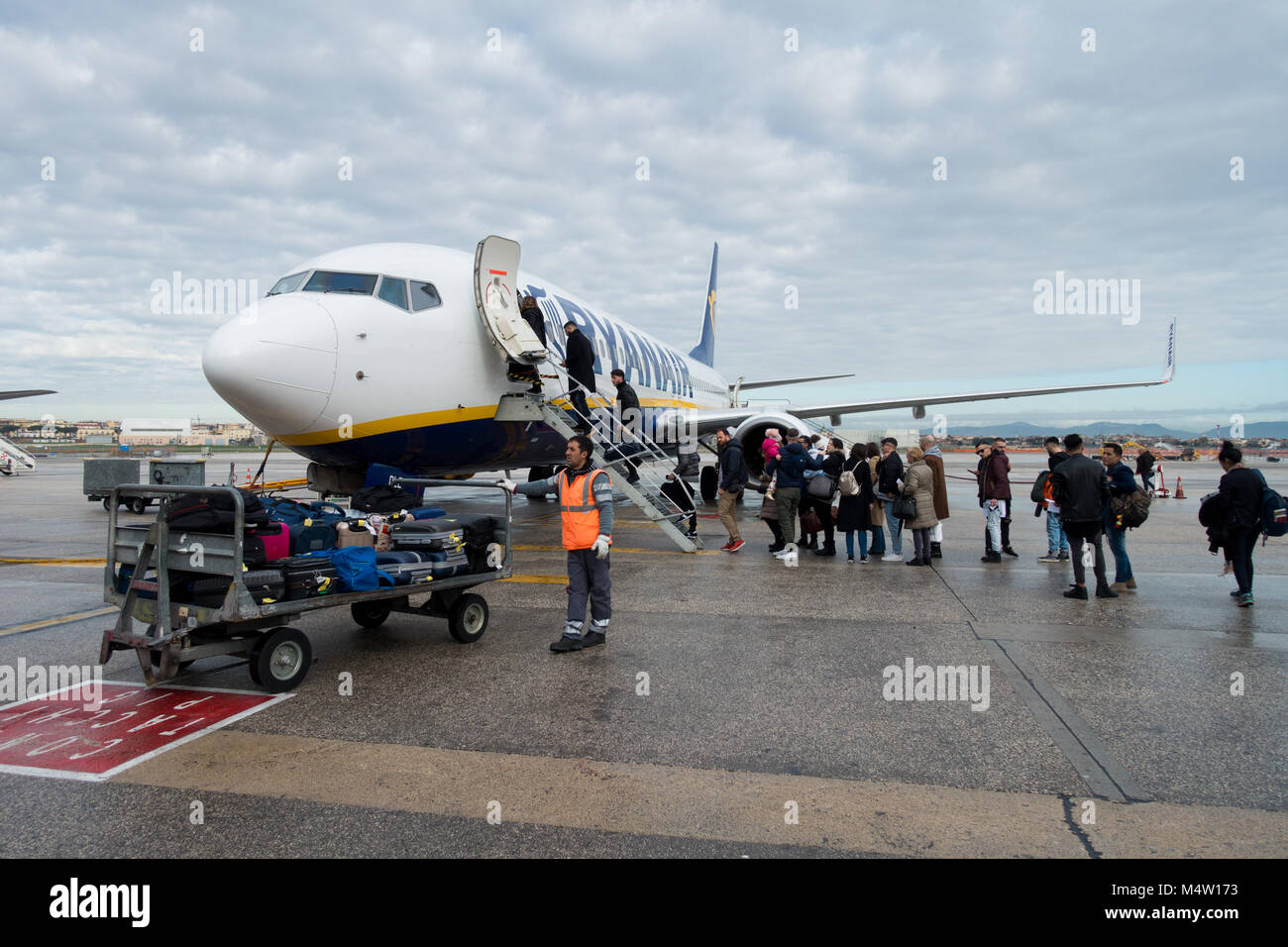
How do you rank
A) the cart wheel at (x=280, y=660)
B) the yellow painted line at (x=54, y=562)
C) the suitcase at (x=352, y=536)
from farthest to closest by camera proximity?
the yellow painted line at (x=54, y=562) < the suitcase at (x=352, y=536) < the cart wheel at (x=280, y=660)

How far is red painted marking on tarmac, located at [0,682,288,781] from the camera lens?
3893 mm

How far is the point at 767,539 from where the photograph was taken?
1319cm

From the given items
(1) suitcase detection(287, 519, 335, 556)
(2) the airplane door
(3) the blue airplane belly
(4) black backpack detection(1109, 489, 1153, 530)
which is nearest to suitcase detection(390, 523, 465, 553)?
(1) suitcase detection(287, 519, 335, 556)

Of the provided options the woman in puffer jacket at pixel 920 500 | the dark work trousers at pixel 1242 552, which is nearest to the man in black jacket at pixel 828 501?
the woman in puffer jacket at pixel 920 500

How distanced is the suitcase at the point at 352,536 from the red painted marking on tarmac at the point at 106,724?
1.32 metres

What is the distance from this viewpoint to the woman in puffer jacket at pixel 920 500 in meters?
10.4

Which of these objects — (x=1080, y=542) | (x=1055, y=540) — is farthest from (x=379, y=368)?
(x=1055, y=540)

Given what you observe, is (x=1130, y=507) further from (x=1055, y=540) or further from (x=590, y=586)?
(x=590, y=586)

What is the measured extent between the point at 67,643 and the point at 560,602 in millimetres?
4173

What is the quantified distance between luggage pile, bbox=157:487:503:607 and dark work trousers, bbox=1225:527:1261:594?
7214 mm

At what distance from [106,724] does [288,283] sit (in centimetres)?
635

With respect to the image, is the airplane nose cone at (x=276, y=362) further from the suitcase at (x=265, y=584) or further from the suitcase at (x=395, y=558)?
the suitcase at (x=265, y=584)

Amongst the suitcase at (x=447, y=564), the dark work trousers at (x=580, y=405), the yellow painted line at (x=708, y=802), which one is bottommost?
the yellow painted line at (x=708, y=802)

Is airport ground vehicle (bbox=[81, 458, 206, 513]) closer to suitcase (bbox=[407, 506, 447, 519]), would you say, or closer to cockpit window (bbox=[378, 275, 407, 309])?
cockpit window (bbox=[378, 275, 407, 309])
